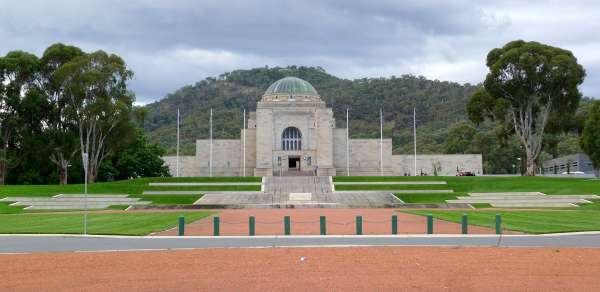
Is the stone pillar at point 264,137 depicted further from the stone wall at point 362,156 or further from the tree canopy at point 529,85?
the tree canopy at point 529,85

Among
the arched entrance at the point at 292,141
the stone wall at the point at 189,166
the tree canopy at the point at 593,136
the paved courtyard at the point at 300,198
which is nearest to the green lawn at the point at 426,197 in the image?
the paved courtyard at the point at 300,198

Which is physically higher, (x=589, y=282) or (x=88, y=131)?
(x=88, y=131)

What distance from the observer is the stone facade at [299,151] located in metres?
87.6

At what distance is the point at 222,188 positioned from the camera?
63781 mm

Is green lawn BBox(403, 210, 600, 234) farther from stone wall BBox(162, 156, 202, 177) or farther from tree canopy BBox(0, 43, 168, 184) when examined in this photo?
stone wall BBox(162, 156, 202, 177)

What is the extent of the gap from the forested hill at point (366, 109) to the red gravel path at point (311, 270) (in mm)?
92410

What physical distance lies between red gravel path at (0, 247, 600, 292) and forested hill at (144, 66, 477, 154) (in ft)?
303

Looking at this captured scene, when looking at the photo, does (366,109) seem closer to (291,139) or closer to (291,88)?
(291,88)

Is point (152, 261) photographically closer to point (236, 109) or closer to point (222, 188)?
point (222, 188)

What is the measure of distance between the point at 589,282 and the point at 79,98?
197 ft

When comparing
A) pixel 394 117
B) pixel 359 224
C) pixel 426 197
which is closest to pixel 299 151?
pixel 426 197

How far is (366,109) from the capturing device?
15500 cm

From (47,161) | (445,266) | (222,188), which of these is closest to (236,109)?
(47,161)

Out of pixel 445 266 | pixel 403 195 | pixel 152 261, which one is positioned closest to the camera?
pixel 445 266
